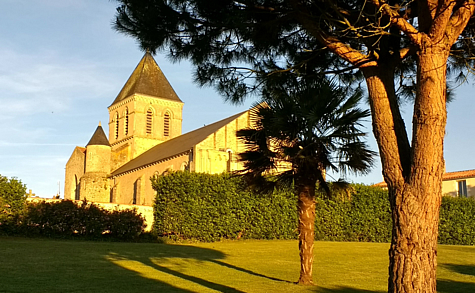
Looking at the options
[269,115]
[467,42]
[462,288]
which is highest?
[467,42]

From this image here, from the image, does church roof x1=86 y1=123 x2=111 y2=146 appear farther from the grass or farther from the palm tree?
the palm tree

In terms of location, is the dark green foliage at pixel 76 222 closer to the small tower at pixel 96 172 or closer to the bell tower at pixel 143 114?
the small tower at pixel 96 172

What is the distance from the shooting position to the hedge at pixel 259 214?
820 inches

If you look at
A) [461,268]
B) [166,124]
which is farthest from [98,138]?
[461,268]

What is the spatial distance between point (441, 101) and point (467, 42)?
116 inches

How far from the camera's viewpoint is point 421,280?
199 inches

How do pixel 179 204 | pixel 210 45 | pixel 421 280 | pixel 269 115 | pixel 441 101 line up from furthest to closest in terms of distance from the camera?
pixel 179 204 < pixel 269 115 < pixel 210 45 < pixel 441 101 < pixel 421 280

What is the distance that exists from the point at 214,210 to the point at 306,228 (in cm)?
1213

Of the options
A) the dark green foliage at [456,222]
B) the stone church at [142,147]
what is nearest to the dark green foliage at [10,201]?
the stone church at [142,147]

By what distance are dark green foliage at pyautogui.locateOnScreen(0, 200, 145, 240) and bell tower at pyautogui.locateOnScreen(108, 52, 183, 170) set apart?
28960 mm

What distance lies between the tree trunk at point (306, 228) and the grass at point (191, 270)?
14.4 inches

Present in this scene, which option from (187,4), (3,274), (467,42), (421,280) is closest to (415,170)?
Answer: (421,280)

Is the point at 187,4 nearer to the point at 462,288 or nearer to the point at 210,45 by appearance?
the point at 210,45

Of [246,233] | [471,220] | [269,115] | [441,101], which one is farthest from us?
[471,220]
